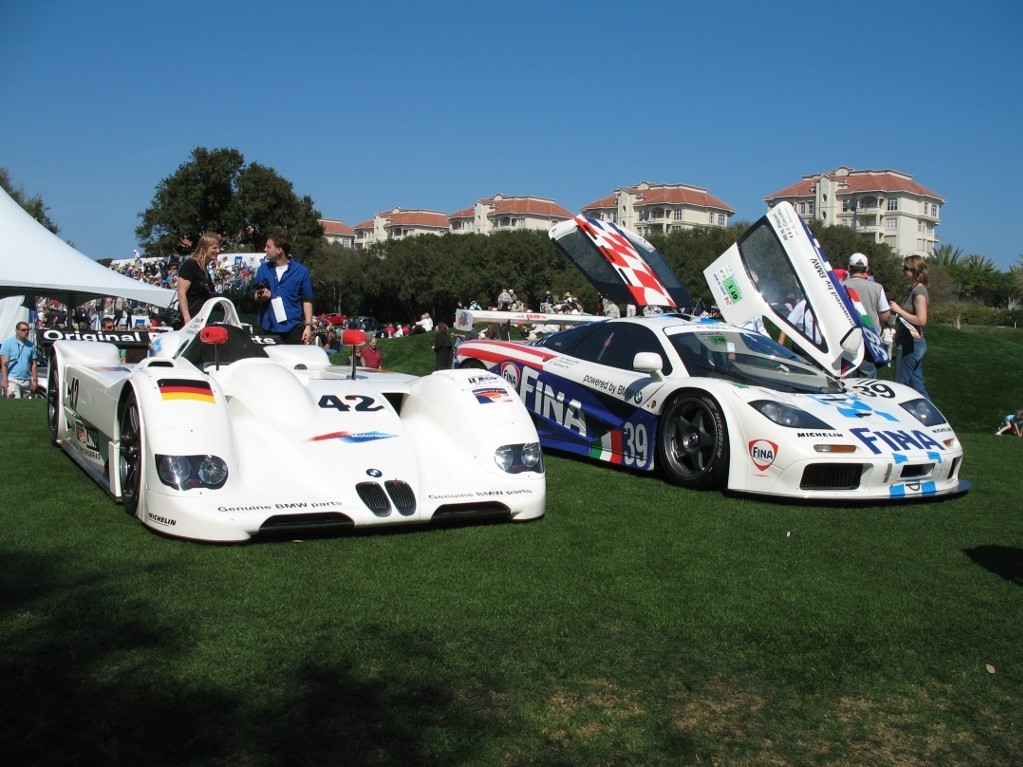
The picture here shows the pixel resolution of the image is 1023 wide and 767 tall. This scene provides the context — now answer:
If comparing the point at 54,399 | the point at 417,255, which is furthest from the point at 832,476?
the point at 417,255

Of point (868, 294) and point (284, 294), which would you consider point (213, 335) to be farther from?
point (868, 294)

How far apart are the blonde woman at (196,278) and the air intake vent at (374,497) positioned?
116 inches

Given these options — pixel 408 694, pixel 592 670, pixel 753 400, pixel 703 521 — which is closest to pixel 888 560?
pixel 703 521

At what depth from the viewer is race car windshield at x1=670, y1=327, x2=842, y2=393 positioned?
7.00 m

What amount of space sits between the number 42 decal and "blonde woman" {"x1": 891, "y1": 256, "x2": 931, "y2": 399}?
19.6 ft

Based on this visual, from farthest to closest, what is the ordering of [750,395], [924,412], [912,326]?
[912,326] → [924,412] → [750,395]

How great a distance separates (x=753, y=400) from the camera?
6367 mm

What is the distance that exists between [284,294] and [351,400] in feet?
8.08

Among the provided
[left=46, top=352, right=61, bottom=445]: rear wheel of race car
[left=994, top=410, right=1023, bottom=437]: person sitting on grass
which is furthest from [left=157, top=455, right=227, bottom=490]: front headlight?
→ [left=994, top=410, right=1023, bottom=437]: person sitting on grass

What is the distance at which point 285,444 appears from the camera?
498 centimetres

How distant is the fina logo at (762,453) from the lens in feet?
20.0

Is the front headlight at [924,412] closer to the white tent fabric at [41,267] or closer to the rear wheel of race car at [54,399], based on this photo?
the rear wheel of race car at [54,399]

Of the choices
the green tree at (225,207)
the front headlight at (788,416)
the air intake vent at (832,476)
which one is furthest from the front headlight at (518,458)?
the green tree at (225,207)

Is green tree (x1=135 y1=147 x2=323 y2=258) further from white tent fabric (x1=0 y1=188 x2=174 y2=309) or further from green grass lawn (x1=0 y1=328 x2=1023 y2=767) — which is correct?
green grass lawn (x1=0 y1=328 x2=1023 y2=767)
